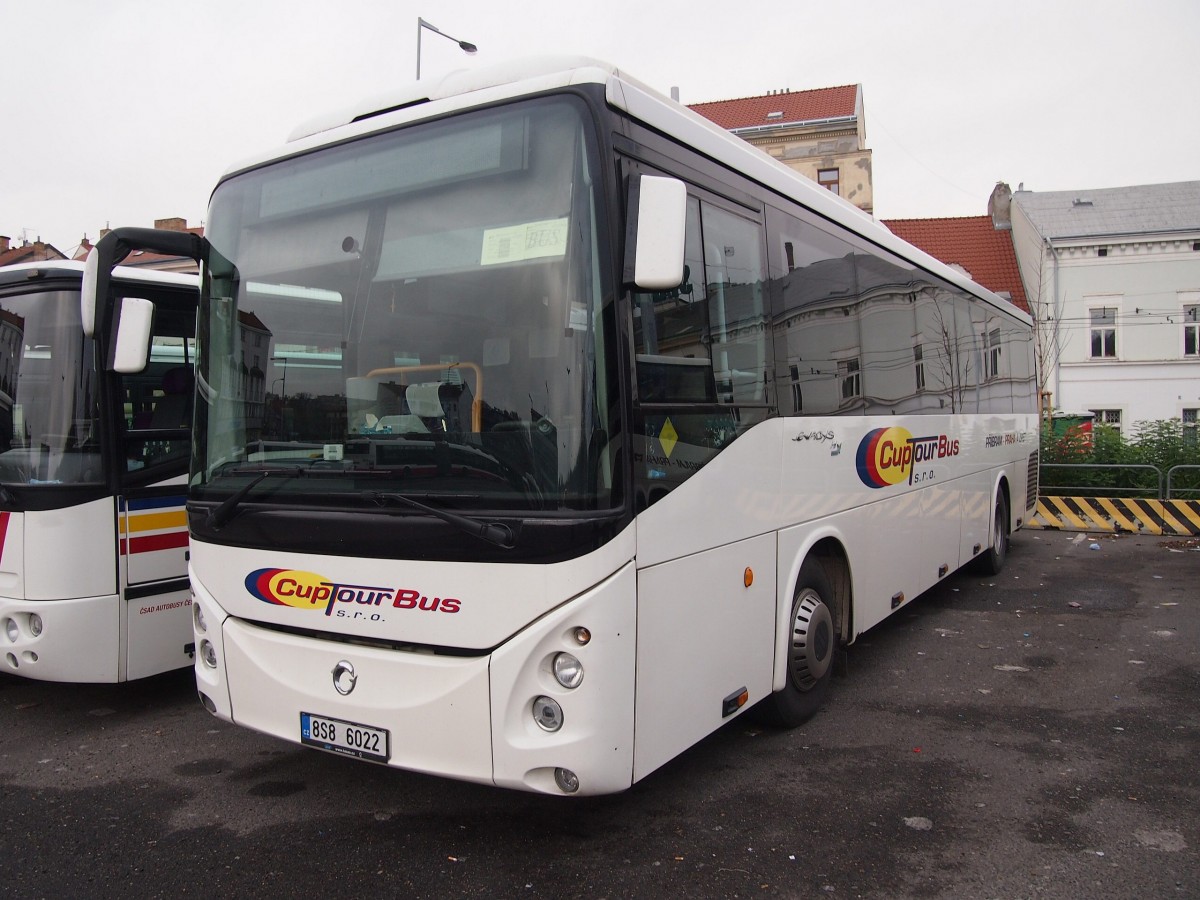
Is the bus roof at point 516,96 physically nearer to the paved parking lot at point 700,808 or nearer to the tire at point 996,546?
the paved parking lot at point 700,808

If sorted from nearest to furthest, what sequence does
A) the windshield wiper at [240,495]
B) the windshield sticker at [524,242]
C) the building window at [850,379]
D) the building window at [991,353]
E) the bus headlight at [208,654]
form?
the windshield sticker at [524,242] → the windshield wiper at [240,495] → the bus headlight at [208,654] → the building window at [850,379] → the building window at [991,353]

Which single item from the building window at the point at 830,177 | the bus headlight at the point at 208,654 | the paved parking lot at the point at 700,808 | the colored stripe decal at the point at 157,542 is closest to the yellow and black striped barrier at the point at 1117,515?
the paved parking lot at the point at 700,808

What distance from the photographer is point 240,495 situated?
4.07 meters

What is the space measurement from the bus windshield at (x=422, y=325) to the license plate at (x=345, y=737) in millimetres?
921

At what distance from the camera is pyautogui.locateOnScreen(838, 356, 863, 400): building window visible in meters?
5.91

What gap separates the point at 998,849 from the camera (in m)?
3.98

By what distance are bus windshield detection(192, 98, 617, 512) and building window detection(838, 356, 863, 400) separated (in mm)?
2780

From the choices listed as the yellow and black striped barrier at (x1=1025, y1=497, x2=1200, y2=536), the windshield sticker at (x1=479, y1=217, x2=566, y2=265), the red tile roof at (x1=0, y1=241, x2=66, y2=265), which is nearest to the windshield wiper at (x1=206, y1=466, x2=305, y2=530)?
the windshield sticker at (x1=479, y1=217, x2=566, y2=265)

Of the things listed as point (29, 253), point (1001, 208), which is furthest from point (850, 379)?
point (29, 253)

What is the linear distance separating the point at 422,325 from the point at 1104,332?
34.8m

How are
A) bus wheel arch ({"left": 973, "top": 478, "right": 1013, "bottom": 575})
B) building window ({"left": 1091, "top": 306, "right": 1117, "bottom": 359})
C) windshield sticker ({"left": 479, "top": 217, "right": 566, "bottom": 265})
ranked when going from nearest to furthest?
windshield sticker ({"left": 479, "top": 217, "right": 566, "bottom": 265}) → bus wheel arch ({"left": 973, "top": 478, "right": 1013, "bottom": 575}) → building window ({"left": 1091, "top": 306, "right": 1117, "bottom": 359})

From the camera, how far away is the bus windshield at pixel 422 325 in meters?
3.52

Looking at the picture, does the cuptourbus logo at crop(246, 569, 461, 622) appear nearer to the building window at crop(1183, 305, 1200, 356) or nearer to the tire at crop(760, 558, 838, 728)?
the tire at crop(760, 558, 838, 728)

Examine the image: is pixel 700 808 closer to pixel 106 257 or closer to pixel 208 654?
pixel 208 654
